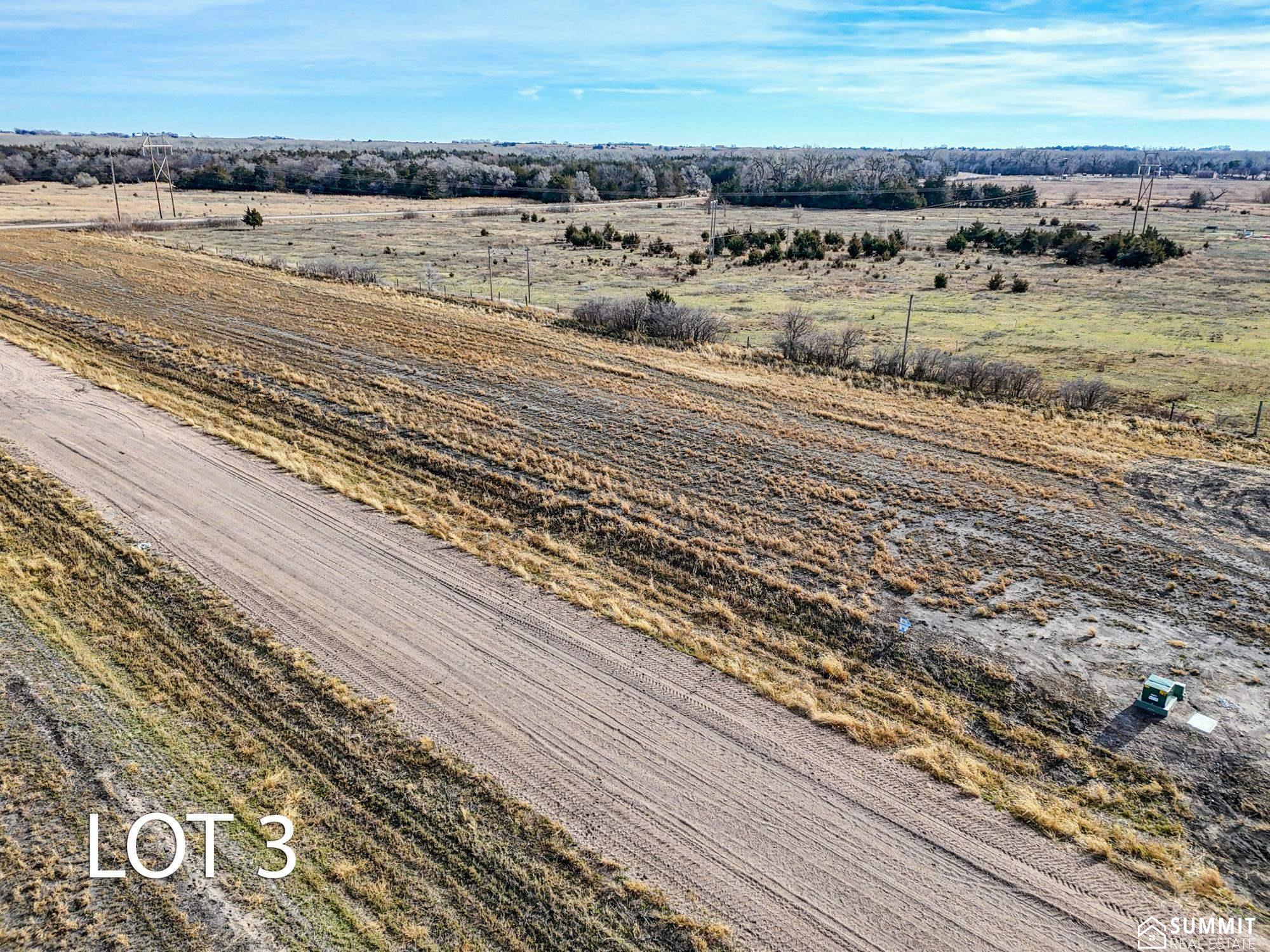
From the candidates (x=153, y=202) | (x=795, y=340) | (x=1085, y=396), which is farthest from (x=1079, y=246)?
(x=153, y=202)

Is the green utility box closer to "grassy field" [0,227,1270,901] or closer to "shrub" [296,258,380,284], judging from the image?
"grassy field" [0,227,1270,901]

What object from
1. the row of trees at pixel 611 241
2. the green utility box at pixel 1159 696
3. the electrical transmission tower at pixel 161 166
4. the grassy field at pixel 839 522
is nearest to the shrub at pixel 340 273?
the grassy field at pixel 839 522

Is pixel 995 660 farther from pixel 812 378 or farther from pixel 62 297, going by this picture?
pixel 62 297

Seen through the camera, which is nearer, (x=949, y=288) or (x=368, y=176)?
(x=949, y=288)

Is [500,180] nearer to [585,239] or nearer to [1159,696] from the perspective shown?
[585,239]

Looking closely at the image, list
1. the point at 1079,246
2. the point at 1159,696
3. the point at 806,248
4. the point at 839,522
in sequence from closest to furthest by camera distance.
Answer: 1. the point at 1159,696
2. the point at 839,522
3. the point at 1079,246
4. the point at 806,248

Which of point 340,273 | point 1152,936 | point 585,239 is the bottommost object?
point 1152,936

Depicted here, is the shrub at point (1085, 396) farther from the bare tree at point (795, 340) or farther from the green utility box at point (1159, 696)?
the green utility box at point (1159, 696)
